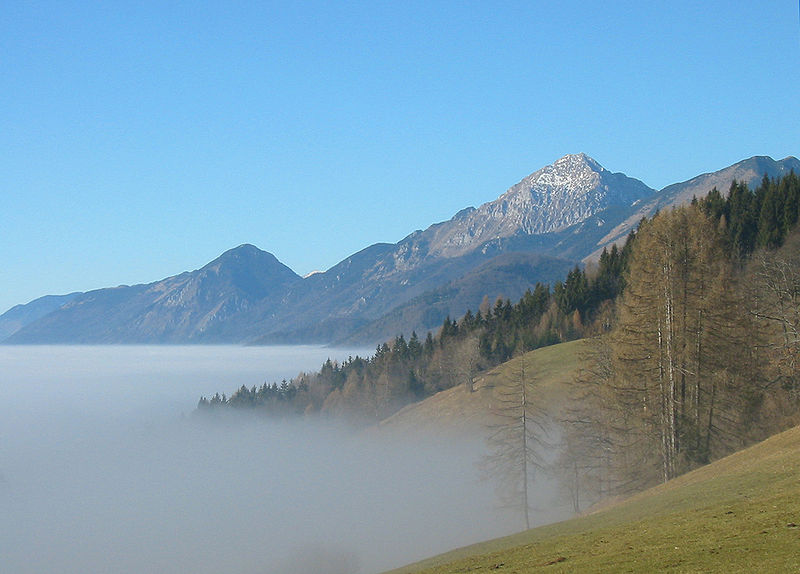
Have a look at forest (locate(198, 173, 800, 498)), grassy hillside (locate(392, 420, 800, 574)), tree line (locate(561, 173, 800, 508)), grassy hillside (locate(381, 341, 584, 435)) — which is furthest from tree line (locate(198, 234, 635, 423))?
grassy hillside (locate(392, 420, 800, 574))

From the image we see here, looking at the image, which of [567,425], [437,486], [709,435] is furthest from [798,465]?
[437,486]

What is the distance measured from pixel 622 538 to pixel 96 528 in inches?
4874

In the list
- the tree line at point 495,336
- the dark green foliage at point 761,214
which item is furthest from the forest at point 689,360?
the tree line at point 495,336

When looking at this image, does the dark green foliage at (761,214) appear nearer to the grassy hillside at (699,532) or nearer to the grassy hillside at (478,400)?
the grassy hillside at (478,400)

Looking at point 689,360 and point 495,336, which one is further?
point 495,336

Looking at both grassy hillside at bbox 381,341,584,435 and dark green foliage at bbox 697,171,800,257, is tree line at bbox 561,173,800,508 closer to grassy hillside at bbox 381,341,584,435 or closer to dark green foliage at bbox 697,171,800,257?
grassy hillside at bbox 381,341,584,435

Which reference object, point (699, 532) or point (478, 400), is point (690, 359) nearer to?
point (699, 532)

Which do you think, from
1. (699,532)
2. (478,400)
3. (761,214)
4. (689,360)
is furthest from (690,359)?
(761,214)

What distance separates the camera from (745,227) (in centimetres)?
12131

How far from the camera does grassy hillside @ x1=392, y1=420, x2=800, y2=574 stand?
2255 centimetres

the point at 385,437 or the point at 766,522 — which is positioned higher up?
the point at 766,522

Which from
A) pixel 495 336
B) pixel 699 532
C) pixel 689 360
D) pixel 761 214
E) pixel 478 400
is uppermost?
pixel 761 214

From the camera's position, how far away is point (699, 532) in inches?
1036

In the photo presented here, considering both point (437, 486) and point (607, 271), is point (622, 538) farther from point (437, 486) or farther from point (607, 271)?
point (607, 271)
